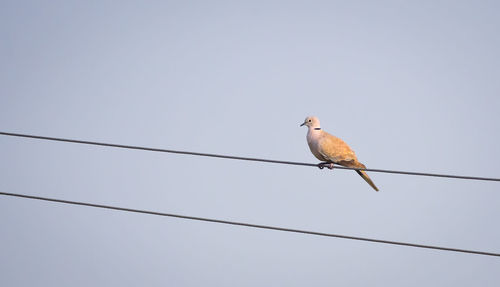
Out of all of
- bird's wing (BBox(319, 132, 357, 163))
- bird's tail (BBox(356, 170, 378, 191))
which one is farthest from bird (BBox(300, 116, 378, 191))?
bird's tail (BBox(356, 170, 378, 191))

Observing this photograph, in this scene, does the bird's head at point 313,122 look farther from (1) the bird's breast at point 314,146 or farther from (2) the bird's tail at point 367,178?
(2) the bird's tail at point 367,178

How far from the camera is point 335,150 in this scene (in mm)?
10508

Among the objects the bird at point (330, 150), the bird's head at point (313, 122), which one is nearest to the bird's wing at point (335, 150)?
the bird at point (330, 150)

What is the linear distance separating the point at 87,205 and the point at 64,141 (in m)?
0.87

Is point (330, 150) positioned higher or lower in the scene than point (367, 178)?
higher

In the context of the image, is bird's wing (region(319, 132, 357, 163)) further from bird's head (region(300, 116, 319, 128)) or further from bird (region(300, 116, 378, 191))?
bird's head (region(300, 116, 319, 128))

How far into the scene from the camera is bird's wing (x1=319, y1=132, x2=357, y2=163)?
34.4 ft

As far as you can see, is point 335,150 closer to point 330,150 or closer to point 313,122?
point 330,150

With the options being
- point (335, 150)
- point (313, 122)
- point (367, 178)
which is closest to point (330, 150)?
point (335, 150)

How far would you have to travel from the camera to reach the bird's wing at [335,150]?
10.5 m

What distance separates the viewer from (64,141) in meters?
7.68

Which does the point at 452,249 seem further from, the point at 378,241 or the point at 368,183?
the point at 368,183

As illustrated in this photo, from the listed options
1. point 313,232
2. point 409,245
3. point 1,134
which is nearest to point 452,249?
point 409,245

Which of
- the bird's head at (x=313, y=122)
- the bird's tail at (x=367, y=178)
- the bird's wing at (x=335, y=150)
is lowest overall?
the bird's tail at (x=367, y=178)
